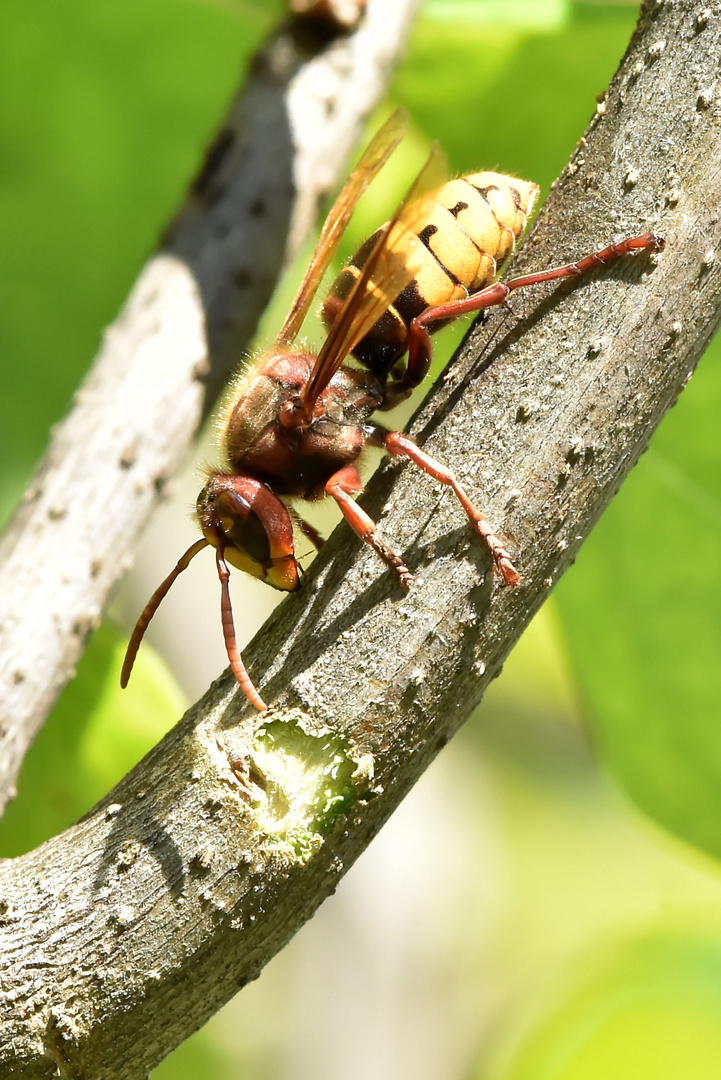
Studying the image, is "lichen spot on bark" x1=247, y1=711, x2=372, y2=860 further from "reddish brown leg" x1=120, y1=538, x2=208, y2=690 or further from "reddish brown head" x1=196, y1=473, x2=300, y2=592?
"reddish brown leg" x1=120, y1=538, x2=208, y2=690

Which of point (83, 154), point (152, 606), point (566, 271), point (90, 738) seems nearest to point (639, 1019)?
point (90, 738)

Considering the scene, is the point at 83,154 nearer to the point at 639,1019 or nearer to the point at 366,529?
the point at 366,529

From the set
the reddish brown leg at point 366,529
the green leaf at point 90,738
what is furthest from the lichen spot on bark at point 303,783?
the green leaf at point 90,738

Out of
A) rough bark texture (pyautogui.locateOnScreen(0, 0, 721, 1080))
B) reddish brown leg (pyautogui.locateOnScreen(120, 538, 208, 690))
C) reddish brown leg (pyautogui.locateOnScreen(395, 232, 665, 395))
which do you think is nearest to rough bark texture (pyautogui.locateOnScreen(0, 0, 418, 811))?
reddish brown leg (pyautogui.locateOnScreen(120, 538, 208, 690))

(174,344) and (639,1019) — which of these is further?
(639,1019)

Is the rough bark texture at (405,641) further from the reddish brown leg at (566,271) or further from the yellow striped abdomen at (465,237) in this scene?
the yellow striped abdomen at (465,237)

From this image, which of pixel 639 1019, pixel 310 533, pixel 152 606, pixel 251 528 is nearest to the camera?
pixel 251 528
